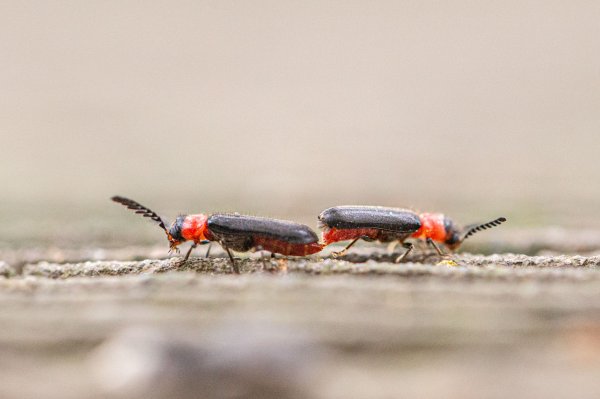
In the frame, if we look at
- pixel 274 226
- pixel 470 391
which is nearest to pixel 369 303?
pixel 470 391

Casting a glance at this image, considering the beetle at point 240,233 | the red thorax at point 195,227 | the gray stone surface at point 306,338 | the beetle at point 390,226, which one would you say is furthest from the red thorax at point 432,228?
the gray stone surface at point 306,338

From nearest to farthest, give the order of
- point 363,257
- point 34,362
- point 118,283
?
point 34,362, point 118,283, point 363,257

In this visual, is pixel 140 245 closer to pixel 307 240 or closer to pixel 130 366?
pixel 307 240

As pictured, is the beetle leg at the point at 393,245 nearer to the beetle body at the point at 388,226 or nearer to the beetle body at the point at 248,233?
the beetle body at the point at 388,226

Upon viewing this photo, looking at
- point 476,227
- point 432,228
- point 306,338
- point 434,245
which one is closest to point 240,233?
point 434,245

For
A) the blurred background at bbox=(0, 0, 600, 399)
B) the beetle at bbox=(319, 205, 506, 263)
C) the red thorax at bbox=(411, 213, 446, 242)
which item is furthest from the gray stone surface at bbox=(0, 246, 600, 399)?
the red thorax at bbox=(411, 213, 446, 242)

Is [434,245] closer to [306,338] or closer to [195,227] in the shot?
[195,227]

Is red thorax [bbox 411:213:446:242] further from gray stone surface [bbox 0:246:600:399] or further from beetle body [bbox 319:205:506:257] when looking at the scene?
gray stone surface [bbox 0:246:600:399]

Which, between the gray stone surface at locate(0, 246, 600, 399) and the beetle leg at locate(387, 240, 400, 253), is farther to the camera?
the beetle leg at locate(387, 240, 400, 253)
